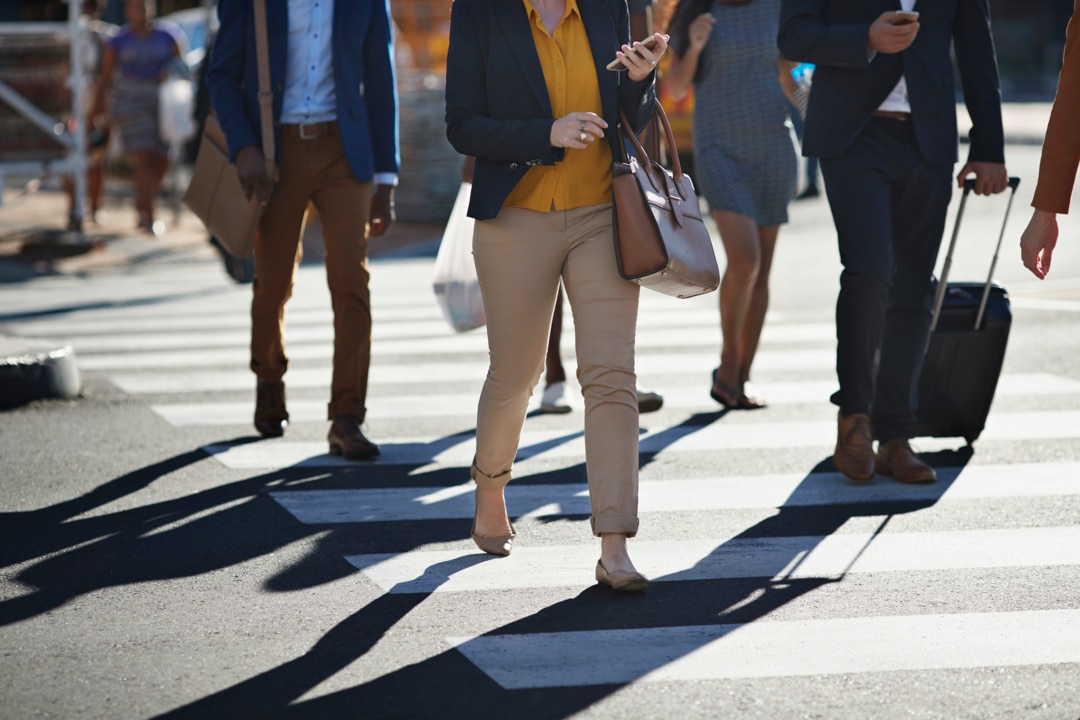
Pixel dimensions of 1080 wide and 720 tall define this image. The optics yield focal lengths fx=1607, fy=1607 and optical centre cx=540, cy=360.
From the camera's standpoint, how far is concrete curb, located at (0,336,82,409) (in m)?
7.50

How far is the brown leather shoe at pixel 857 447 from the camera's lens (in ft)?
19.0

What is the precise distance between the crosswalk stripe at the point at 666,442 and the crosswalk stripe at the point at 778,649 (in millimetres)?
2345

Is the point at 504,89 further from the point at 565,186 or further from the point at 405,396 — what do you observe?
the point at 405,396

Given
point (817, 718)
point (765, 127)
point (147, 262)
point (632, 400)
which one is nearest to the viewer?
point (817, 718)

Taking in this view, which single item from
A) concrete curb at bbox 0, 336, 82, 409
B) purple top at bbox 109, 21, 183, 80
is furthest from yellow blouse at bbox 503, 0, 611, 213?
purple top at bbox 109, 21, 183, 80

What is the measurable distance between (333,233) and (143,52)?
9121mm

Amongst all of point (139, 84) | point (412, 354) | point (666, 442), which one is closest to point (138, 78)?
point (139, 84)

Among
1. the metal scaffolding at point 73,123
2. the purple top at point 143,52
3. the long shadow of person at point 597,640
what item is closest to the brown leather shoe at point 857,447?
the long shadow of person at point 597,640

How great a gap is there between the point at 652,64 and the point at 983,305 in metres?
2.44

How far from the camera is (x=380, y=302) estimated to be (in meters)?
11.7

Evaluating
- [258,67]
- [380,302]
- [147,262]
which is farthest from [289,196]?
[147,262]

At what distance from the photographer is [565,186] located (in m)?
4.47

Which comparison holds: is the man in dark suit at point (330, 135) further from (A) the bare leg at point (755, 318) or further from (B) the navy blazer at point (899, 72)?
(A) the bare leg at point (755, 318)

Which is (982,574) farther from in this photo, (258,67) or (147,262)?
(147,262)
